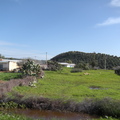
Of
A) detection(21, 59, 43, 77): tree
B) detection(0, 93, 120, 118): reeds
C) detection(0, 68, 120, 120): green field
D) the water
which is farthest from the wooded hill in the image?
the water

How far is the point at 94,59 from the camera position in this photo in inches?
2992

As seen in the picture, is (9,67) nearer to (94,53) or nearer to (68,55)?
(94,53)

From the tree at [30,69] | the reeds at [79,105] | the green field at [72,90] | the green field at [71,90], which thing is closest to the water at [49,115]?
the reeds at [79,105]

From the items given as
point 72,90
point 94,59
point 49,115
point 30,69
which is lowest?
point 49,115

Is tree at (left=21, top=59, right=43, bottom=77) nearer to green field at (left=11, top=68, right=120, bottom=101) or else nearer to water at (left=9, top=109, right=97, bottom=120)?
green field at (left=11, top=68, right=120, bottom=101)

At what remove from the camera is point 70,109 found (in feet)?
31.7

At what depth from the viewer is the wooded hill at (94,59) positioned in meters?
71.6

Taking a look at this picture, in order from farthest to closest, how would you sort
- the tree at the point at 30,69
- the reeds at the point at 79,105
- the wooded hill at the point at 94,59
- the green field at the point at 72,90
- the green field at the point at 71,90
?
the wooded hill at the point at 94,59 < the tree at the point at 30,69 < the green field at the point at 72,90 < the green field at the point at 71,90 < the reeds at the point at 79,105

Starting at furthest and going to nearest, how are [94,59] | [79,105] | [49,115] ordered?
[94,59], [79,105], [49,115]

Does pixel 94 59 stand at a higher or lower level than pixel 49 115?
higher

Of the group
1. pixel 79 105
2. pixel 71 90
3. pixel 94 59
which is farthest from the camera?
pixel 94 59

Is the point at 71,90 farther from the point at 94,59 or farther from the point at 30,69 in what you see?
the point at 94,59

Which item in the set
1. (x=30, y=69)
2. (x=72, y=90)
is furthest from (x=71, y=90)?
(x=30, y=69)

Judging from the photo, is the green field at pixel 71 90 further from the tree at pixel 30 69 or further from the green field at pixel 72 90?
the tree at pixel 30 69
